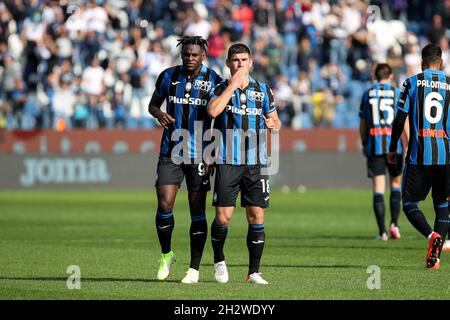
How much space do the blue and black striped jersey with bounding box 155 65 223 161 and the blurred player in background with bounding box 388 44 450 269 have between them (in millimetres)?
2310

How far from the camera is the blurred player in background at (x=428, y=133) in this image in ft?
39.6

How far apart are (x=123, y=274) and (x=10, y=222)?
8.19 m

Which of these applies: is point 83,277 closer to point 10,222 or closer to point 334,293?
point 334,293

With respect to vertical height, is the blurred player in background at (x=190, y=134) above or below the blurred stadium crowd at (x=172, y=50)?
below

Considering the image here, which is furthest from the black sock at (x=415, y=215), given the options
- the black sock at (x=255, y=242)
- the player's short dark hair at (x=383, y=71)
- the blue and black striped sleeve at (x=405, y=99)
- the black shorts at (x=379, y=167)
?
the player's short dark hair at (x=383, y=71)

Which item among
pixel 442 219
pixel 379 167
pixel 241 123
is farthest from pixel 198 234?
pixel 379 167

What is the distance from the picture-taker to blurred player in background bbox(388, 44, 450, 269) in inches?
475

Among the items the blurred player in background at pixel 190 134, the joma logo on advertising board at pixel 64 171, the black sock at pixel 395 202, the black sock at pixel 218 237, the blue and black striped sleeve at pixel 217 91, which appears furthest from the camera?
the joma logo on advertising board at pixel 64 171

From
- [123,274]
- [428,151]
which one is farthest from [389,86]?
[123,274]

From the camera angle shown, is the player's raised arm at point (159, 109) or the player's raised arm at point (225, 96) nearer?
the player's raised arm at point (225, 96)

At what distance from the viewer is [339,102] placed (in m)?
29.6

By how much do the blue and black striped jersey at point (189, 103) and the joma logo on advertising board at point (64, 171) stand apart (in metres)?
17.8

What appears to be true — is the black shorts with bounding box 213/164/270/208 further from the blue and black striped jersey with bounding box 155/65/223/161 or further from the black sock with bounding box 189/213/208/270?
the blue and black striped jersey with bounding box 155/65/223/161

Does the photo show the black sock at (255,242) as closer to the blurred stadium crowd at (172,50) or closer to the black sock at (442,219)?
the black sock at (442,219)
